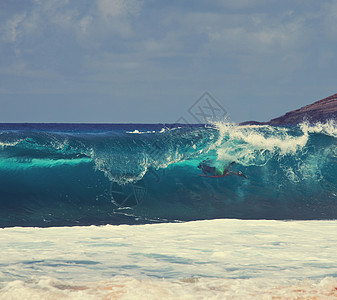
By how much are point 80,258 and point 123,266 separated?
1.96 feet

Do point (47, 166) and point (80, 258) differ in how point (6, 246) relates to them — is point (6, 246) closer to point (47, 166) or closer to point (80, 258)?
point (80, 258)

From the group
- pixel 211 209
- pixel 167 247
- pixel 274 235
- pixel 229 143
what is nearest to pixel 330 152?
pixel 229 143

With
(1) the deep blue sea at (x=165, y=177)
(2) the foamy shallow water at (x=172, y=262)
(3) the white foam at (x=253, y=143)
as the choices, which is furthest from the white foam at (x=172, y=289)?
(3) the white foam at (x=253, y=143)

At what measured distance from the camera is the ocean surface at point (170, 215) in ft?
12.7

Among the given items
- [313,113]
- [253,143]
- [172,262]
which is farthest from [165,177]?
[313,113]

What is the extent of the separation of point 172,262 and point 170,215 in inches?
152

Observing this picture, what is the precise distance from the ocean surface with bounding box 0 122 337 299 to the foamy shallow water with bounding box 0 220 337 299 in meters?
0.02

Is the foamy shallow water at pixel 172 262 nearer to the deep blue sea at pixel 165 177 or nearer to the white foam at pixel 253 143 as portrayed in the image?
the deep blue sea at pixel 165 177

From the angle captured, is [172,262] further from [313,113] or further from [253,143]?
[313,113]

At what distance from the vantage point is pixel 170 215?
338 inches

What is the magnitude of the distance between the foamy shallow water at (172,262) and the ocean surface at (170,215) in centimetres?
2

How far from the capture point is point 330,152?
11492mm

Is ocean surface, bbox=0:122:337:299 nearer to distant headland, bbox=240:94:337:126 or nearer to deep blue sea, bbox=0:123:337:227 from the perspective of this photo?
deep blue sea, bbox=0:123:337:227

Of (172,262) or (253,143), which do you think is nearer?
(172,262)
